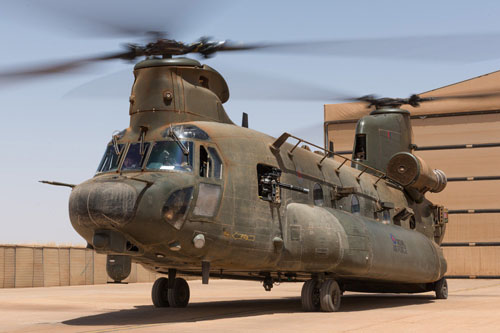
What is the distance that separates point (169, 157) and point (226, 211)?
1472 mm

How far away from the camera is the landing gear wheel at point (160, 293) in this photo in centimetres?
1539

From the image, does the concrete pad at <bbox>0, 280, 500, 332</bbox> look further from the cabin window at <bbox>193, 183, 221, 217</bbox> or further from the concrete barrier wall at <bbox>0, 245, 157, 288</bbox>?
the concrete barrier wall at <bbox>0, 245, 157, 288</bbox>

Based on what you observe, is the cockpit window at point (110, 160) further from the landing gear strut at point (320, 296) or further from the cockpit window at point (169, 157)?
the landing gear strut at point (320, 296)

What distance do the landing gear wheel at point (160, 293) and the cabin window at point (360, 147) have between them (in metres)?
9.08

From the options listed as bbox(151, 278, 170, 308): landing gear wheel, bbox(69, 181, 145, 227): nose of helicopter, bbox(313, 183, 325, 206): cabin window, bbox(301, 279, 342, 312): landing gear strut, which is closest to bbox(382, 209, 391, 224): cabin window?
bbox(313, 183, 325, 206): cabin window

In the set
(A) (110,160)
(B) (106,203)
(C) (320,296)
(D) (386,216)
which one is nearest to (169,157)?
(A) (110,160)

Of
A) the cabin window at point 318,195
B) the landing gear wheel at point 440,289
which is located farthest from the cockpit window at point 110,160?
the landing gear wheel at point 440,289

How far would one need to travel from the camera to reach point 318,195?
15.9 meters

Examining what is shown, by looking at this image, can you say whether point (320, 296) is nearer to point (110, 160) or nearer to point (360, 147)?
point (110, 160)

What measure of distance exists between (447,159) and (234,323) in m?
25.6

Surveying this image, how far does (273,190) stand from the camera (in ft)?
46.3

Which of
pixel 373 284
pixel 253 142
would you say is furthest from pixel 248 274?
pixel 373 284

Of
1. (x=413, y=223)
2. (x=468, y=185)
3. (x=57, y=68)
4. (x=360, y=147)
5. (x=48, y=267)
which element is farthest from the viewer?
(x=468, y=185)

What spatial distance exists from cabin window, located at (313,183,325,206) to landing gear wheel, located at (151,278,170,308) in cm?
385
